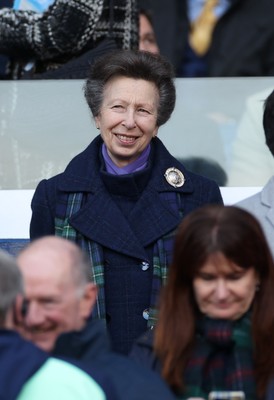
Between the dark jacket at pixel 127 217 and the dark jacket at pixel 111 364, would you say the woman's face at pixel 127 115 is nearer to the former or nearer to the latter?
the dark jacket at pixel 127 217

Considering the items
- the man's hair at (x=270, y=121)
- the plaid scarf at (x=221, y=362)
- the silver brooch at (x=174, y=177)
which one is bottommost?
the plaid scarf at (x=221, y=362)

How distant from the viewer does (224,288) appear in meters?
3.42

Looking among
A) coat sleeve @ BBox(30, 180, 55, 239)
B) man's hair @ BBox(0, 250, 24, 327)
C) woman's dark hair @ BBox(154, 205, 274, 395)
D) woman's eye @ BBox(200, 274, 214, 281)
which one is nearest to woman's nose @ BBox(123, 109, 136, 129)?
coat sleeve @ BBox(30, 180, 55, 239)

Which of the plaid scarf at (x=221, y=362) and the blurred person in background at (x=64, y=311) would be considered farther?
the plaid scarf at (x=221, y=362)

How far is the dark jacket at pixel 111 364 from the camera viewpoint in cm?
316

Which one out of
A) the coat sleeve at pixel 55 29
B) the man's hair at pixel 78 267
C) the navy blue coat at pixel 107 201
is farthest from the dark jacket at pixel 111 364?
the coat sleeve at pixel 55 29

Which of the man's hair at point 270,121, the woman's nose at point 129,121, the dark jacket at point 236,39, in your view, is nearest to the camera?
the woman's nose at point 129,121

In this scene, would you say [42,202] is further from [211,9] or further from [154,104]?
[211,9]

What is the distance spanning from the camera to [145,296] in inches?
173

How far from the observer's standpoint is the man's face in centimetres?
335

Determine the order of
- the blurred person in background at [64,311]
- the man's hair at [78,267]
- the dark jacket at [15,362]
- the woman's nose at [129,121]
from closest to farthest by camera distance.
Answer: the dark jacket at [15,362]
the blurred person in background at [64,311]
the man's hair at [78,267]
the woman's nose at [129,121]

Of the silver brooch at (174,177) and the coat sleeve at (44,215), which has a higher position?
the silver brooch at (174,177)

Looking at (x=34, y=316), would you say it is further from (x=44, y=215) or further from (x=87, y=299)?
(x=44, y=215)

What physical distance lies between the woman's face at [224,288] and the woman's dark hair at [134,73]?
47.7 inches
